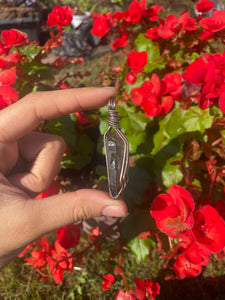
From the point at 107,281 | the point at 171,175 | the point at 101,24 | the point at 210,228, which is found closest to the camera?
the point at 210,228

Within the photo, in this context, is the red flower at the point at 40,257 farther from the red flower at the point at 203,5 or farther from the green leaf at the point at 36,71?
the red flower at the point at 203,5

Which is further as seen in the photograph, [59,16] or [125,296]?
[59,16]

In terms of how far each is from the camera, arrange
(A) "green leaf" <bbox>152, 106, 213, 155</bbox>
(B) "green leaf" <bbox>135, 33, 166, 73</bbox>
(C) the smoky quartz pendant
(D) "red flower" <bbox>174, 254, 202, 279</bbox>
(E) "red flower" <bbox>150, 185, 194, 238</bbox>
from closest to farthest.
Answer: (C) the smoky quartz pendant, (E) "red flower" <bbox>150, 185, 194, 238</bbox>, (D) "red flower" <bbox>174, 254, 202, 279</bbox>, (A) "green leaf" <bbox>152, 106, 213, 155</bbox>, (B) "green leaf" <bbox>135, 33, 166, 73</bbox>

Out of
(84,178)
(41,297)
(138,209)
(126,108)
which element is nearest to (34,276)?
(41,297)

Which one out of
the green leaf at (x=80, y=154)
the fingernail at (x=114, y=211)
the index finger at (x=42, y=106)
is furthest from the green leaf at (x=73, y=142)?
the fingernail at (x=114, y=211)

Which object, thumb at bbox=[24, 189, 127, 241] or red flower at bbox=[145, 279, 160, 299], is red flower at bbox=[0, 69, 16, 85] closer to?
thumb at bbox=[24, 189, 127, 241]

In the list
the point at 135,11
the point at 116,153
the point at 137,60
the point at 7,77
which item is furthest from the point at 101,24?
the point at 116,153

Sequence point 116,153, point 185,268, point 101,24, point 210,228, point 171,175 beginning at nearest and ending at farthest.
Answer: point 116,153 < point 210,228 < point 185,268 < point 171,175 < point 101,24

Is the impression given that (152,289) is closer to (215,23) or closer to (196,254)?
(196,254)

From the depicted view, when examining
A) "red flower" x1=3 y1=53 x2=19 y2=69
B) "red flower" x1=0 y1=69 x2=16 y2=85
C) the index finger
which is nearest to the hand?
the index finger
